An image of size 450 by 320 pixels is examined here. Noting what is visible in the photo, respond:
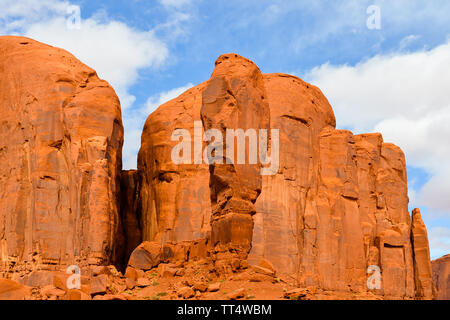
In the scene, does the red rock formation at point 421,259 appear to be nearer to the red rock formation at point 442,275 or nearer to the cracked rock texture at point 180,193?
the cracked rock texture at point 180,193

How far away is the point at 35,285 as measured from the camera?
43344mm

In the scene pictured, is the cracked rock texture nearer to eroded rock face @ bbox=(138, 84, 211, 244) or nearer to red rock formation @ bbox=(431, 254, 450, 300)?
eroded rock face @ bbox=(138, 84, 211, 244)

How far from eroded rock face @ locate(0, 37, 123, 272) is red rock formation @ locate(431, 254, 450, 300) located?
192ft

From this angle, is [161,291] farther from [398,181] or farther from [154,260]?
[398,181]

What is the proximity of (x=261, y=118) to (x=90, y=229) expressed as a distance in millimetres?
10657

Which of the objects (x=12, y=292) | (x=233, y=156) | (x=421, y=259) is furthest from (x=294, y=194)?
(x=421, y=259)

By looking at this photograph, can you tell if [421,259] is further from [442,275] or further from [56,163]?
[442,275]

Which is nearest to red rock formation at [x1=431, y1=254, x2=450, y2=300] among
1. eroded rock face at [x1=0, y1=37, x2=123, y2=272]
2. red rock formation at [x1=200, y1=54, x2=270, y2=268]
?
eroded rock face at [x1=0, y1=37, x2=123, y2=272]

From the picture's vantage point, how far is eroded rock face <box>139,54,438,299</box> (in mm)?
42906

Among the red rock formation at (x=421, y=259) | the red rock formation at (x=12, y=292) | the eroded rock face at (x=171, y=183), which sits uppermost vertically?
the eroded rock face at (x=171, y=183)

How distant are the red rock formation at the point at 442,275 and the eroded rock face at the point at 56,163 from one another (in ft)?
192

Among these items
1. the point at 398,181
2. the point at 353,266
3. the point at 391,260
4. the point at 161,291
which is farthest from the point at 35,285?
the point at 398,181

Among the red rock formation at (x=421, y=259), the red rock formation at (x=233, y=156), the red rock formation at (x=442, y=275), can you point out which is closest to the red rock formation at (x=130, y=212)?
the red rock formation at (x=233, y=156)

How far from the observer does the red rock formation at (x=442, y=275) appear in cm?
9781
